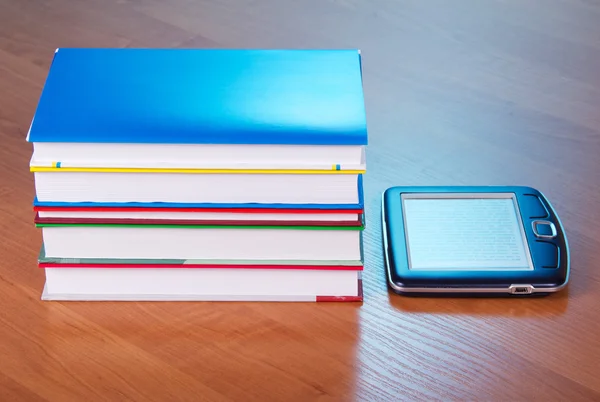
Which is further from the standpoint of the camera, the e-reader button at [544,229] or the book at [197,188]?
the e-reader button at [544,229]

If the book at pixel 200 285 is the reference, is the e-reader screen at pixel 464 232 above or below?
above

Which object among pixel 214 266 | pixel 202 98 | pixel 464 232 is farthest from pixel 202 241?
pixel 464 232

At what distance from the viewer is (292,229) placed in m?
0.82

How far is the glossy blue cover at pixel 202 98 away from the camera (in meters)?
0.77

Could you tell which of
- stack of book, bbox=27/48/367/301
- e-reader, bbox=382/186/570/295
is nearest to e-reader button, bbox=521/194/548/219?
e-reader, bbox=382/186/570/295

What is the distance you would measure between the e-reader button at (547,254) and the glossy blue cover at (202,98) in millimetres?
227

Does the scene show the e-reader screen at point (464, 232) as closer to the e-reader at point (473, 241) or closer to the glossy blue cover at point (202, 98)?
the e-reader at point (473, 241)

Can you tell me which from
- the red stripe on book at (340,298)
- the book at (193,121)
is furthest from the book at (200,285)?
the book at (193,121)

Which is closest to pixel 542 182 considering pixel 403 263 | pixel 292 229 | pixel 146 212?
pixel 403 263

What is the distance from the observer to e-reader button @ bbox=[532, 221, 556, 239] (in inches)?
35.4

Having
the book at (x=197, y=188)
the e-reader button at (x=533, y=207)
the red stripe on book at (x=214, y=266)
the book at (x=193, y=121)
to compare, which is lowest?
the red stripe on book at (x=214, y=266)

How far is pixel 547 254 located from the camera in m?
0.88

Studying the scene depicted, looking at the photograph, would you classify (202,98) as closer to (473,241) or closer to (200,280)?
(200,280)

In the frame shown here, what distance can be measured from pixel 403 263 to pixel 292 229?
0.12 m
